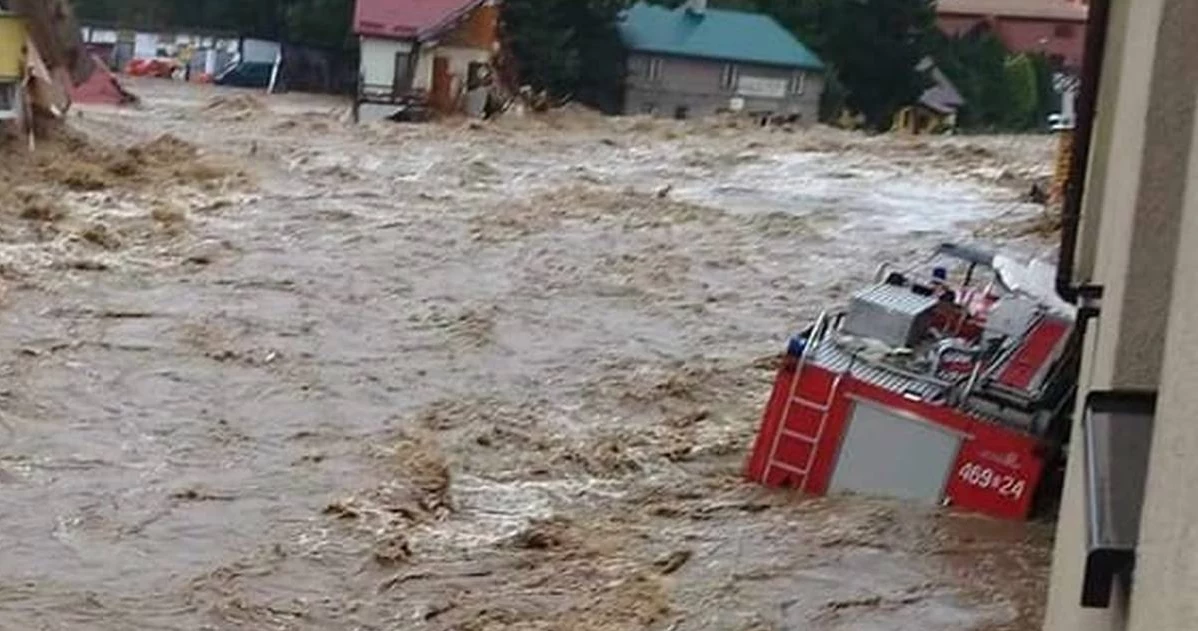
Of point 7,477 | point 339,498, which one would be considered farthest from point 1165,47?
point 7,477

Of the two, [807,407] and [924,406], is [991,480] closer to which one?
[924,406]

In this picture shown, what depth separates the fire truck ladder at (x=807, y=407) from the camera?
730 centimetres

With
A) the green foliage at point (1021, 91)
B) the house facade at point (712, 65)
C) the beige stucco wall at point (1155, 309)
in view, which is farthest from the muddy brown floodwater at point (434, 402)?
the green foliage at point (1021, 91)

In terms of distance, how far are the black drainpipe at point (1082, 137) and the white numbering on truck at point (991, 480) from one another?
692 mm

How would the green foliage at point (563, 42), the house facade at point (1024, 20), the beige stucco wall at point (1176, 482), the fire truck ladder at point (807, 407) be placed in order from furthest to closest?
1. the house facade at point (1024, 20)
2. the green foliage at point (563, 42)
3. the fire truck ladder at point (807, 407)
4. the beige stucco wall at point (1176, 482)

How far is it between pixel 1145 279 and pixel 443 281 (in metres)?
10.8

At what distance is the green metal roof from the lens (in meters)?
39.2

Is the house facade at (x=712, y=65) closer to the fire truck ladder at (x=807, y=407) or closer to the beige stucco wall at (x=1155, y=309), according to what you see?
the fire truck ladder at (x=807, y=407)

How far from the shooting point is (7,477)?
8.08 meters

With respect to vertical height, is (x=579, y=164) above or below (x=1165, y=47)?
below

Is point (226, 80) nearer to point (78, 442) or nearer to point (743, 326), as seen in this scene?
point (743, 326)

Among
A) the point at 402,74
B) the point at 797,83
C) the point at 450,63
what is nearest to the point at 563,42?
the point at 450,63

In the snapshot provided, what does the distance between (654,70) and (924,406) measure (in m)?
32.9

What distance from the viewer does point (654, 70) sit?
130 ft
